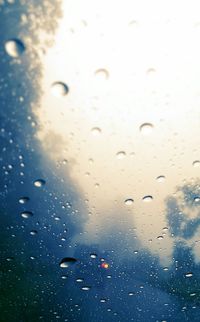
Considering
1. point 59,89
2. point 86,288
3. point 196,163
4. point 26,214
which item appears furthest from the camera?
point 86,288

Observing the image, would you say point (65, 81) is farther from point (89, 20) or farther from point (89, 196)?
point (89, 196)

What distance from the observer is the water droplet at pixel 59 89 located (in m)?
2.73

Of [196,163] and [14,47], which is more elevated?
[196,163]

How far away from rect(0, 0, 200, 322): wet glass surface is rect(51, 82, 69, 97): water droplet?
14 millimetres

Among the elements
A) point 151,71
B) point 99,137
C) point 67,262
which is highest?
point 151,71

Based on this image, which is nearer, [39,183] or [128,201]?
[39,183]

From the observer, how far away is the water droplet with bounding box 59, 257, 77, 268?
6.05 m

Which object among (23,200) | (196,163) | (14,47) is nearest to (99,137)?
(14,47)

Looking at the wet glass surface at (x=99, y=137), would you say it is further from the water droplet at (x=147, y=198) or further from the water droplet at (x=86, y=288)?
the water droplet at (x=86, y=288)

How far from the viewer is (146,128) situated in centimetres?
329

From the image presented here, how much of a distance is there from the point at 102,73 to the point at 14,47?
96cm

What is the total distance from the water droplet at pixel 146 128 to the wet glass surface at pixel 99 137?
0.05 feet

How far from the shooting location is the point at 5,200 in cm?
460

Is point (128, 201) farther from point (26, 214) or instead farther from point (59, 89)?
point (59, 89)
